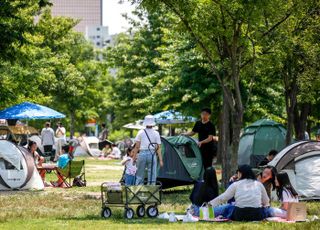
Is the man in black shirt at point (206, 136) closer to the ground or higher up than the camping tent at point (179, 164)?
higher up

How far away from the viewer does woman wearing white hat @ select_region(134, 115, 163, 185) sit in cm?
1576

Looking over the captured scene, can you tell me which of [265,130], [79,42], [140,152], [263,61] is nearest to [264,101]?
[265,130]

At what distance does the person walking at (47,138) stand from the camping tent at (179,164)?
1354cm

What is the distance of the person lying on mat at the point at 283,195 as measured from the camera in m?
12.8

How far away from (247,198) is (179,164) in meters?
6.27

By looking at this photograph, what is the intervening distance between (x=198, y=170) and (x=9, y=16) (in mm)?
6682

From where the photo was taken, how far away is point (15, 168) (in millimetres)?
19438

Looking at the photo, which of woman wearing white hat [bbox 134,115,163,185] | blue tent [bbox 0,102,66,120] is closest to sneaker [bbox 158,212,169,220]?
woman wearing white hat [bbox 134,115,163,185]

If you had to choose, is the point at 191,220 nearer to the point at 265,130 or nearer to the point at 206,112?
the point at 206,112

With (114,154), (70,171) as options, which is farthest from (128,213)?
(114,154)

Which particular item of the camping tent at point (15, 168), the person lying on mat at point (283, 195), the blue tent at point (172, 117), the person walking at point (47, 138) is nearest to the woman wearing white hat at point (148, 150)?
the person lying on mat at point (283, 195)

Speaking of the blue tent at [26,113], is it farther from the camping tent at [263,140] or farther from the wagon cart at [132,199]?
the wagon cart at [132,199]

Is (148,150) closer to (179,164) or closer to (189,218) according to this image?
(179,164)

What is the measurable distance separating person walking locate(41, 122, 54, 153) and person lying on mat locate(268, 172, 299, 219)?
19.1 meters
